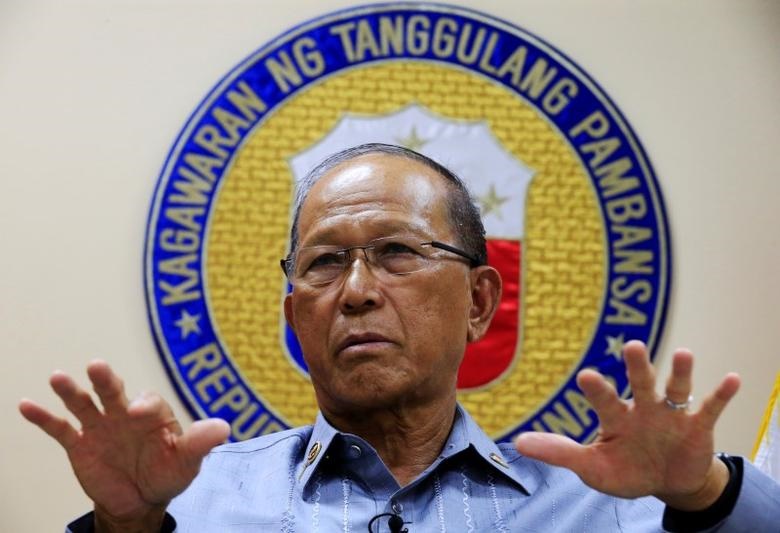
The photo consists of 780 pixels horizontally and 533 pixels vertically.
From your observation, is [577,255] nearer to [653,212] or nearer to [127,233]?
[653,212]

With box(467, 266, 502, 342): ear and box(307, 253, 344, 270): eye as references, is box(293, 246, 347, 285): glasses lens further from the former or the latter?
box(467, 266, 502, 342): ear

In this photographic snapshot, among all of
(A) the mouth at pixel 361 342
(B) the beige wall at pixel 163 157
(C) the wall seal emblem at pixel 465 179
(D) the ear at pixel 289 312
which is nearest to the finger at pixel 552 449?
(A) the mouth at pixel 361 342

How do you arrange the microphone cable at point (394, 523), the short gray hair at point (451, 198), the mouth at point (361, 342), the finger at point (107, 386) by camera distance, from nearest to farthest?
the finger at point (107, 386) < the microphone cable at point (394, 523) < the mouth at point (361, 342) < the short gray hair at point (451, 198)

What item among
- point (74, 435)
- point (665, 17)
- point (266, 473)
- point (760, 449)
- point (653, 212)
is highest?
point (665, 17)

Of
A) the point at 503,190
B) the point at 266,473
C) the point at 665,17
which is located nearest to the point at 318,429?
the point at 266,473

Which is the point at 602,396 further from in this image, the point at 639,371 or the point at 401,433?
the point at 401,433

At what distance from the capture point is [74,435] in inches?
55.3

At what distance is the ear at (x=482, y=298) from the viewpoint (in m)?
2.05

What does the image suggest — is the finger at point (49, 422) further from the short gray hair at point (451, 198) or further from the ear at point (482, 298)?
the ear at point (482, 298)

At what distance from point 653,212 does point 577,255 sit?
0.88ft

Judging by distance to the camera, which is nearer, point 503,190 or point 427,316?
point 427,316

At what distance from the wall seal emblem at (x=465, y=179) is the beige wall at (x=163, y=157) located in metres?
0.09

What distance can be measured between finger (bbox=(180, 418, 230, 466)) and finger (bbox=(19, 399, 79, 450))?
0.53 ft

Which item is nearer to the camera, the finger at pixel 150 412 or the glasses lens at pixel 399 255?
the finger at pixel 150 412
